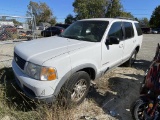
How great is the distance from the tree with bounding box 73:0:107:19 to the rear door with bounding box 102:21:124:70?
130 ft

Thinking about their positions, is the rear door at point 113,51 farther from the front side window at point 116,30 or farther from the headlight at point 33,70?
the headlight at point 33,70

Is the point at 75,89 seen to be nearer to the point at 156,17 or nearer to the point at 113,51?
the point at 113,51

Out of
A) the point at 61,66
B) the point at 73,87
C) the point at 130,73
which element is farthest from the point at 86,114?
the point at 130,73

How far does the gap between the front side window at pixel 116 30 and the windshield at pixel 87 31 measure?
0.20 m

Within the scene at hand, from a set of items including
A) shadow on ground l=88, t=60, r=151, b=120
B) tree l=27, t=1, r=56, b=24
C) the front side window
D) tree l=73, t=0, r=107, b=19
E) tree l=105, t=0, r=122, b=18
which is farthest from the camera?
tree l=27, t=1, r=56, b=24

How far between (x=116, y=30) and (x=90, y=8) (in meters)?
41.8

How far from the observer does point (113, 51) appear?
175 inches

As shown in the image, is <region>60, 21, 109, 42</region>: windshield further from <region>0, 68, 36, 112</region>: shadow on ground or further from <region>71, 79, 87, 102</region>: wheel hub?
<region>0, 68, 36, 112</region>: shadow on ground

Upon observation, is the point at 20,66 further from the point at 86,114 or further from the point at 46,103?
the point at 86,114

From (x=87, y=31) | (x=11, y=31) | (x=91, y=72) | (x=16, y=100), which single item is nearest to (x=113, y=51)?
(x=87, y=31)

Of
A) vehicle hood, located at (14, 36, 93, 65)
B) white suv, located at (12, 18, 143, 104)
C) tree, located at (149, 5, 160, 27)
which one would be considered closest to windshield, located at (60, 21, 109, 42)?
white suv, located at (12, 18, 143, 104)

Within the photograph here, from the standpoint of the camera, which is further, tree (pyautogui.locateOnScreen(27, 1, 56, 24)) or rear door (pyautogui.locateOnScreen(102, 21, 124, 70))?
tree (pyautogui.locateOnScreen(27, 1, 56, 24))

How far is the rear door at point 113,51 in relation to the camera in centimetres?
414

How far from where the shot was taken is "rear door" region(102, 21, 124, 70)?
414 cm
